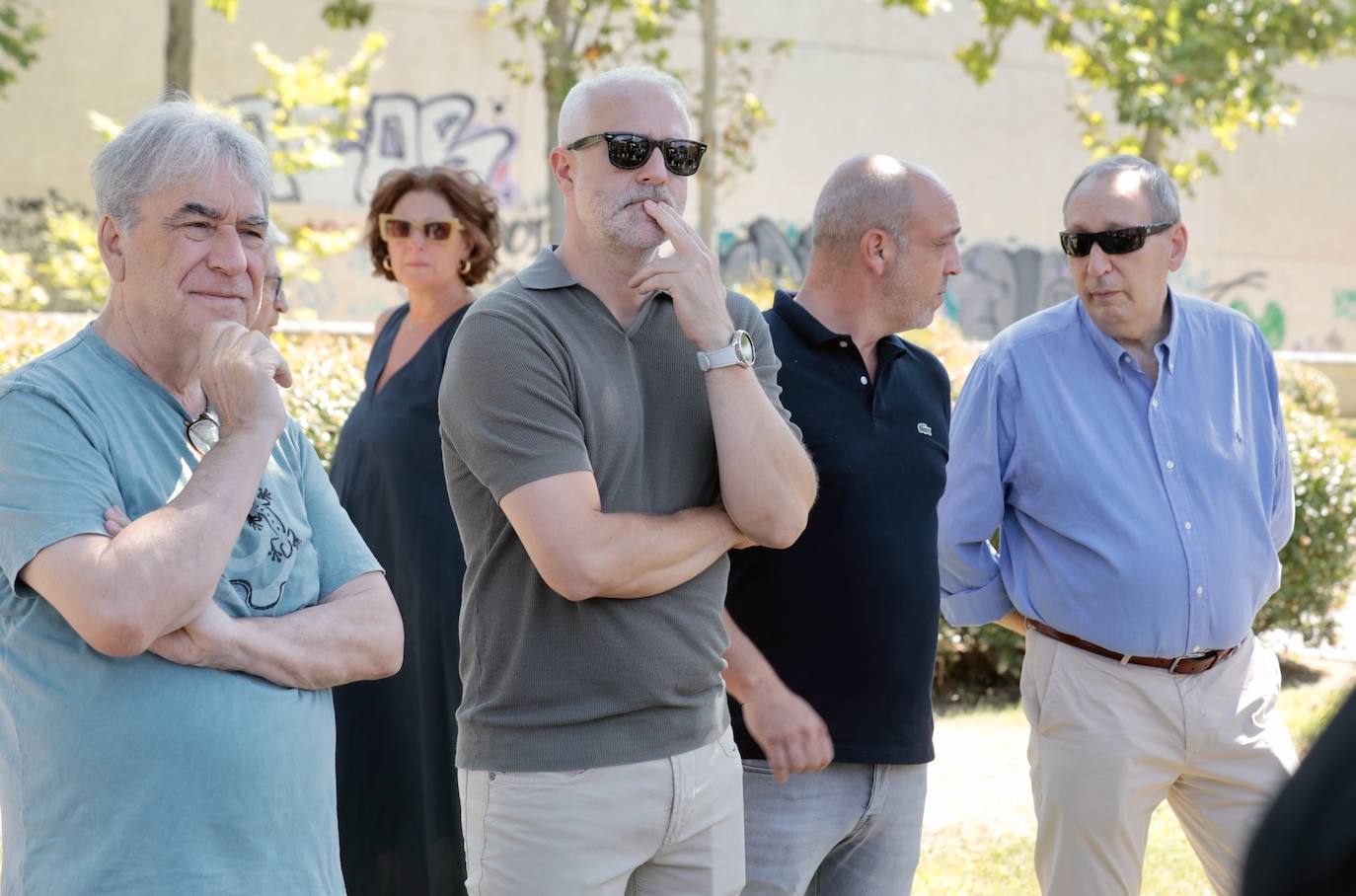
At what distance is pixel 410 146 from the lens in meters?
22.4

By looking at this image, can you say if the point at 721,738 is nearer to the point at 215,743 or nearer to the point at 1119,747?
the point at 215,743

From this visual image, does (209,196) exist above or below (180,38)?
below

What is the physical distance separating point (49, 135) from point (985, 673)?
16870 mm

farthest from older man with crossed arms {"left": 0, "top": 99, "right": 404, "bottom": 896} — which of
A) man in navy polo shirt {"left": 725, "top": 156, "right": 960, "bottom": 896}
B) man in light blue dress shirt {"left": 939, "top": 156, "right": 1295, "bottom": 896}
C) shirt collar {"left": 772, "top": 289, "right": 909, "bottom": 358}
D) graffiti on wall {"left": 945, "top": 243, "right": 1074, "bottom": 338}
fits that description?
graffiti on wall {"left": 945, "top": 243, "right": 1074, "bottom": 338}

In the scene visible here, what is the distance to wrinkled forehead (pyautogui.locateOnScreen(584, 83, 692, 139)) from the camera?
2.88 meters

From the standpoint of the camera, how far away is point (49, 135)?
20422mm

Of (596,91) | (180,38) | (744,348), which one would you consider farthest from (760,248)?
(744,348)

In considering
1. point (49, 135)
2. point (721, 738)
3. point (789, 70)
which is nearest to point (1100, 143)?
point (789, 70)

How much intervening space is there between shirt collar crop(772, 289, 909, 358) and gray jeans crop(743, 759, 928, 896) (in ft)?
3.16

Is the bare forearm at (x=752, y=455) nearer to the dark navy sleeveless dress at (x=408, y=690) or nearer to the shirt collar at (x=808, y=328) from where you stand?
the shirt collar at (x=808, y=328)

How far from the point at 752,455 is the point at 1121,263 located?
1.71 m

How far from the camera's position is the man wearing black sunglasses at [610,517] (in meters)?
2.68

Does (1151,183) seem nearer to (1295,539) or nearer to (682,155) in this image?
(682,155)

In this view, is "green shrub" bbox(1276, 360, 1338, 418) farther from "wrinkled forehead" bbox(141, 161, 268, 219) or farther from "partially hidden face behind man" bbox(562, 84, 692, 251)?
"wrinkled forehead" bbox(141, 161, 268, 219)
